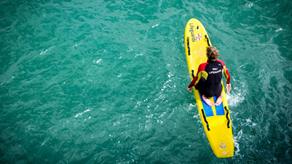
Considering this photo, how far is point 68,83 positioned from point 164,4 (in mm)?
6311

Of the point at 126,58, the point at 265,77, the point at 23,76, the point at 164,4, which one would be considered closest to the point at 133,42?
the point at 126,58

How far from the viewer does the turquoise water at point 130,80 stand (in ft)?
24.8

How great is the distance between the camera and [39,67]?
974 cm

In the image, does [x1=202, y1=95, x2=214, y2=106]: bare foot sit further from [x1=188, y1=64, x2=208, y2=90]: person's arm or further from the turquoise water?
the turquoise water

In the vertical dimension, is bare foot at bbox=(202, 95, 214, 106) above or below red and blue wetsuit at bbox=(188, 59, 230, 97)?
below

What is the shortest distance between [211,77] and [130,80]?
3.47m

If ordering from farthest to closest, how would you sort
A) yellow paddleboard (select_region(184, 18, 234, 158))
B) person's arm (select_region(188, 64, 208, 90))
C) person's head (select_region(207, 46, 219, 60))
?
person's arm (select_region(188, 64, 208, 90)), yellow paddleboard (select_region(184, 18, 234, 158)), person's head (select_region(207, 46, 219, 60))

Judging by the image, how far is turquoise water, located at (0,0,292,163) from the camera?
757 centimetres

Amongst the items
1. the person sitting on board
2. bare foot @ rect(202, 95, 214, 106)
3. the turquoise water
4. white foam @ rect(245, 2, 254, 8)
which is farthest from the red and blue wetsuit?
white foam @ rect(245, 2, 254, 8)

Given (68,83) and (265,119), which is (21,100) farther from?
(265,119)

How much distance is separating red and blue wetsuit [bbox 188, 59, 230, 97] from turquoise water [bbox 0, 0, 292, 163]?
1110 mm

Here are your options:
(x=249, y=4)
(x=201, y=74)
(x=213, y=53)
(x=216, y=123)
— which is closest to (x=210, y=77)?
(x=201, y=74)

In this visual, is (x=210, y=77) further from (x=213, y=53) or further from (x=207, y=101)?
(x=207, y=101)

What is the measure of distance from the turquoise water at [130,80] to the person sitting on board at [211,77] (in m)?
1.02
